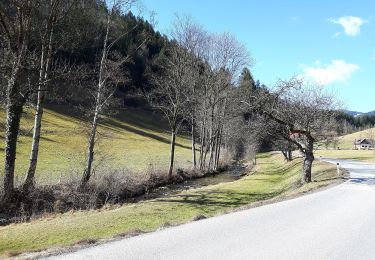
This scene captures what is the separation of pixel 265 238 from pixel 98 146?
35.4 m

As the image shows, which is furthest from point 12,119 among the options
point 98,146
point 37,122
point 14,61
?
point 98,146

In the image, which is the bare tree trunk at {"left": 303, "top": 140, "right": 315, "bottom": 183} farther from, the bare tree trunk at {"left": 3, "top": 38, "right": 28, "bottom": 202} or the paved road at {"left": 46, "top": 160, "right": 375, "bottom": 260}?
the bare tree trunk at {"left": 3, "top": 38, "right": 28, "bottom": 202}

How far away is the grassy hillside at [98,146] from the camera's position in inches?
1298

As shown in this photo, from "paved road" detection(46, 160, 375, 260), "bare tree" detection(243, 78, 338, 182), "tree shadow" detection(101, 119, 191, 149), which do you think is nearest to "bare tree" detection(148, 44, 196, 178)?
"bare tree" detection(243, 78, 338, 182)

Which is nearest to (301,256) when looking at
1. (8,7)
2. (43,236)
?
(43,236)

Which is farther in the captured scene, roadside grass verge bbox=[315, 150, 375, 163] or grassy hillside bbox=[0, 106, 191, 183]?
roadside grass verge bbox=[315, 150, 375, 163]

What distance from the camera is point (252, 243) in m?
9.90

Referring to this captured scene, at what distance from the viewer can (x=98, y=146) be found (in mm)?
44000

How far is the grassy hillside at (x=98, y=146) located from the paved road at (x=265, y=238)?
46.7 ft

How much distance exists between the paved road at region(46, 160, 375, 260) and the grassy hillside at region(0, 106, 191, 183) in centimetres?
1423

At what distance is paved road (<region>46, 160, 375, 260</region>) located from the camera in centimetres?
889

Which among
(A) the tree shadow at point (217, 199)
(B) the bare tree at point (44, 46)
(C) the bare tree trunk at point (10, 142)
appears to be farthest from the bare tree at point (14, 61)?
(A) the tree shadow at point (217, 199)

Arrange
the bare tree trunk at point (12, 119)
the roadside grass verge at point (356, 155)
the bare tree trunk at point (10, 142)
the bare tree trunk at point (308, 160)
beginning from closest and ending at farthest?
the bare tree trunk at point (12, 119) < the bare tree trunk at point (10, 142) < the bare tree trunk at point (308, 160) < the roadside grass verge at point (356, 155)

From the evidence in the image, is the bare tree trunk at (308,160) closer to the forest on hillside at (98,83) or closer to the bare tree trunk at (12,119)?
the forest on hillside at (98,83)
